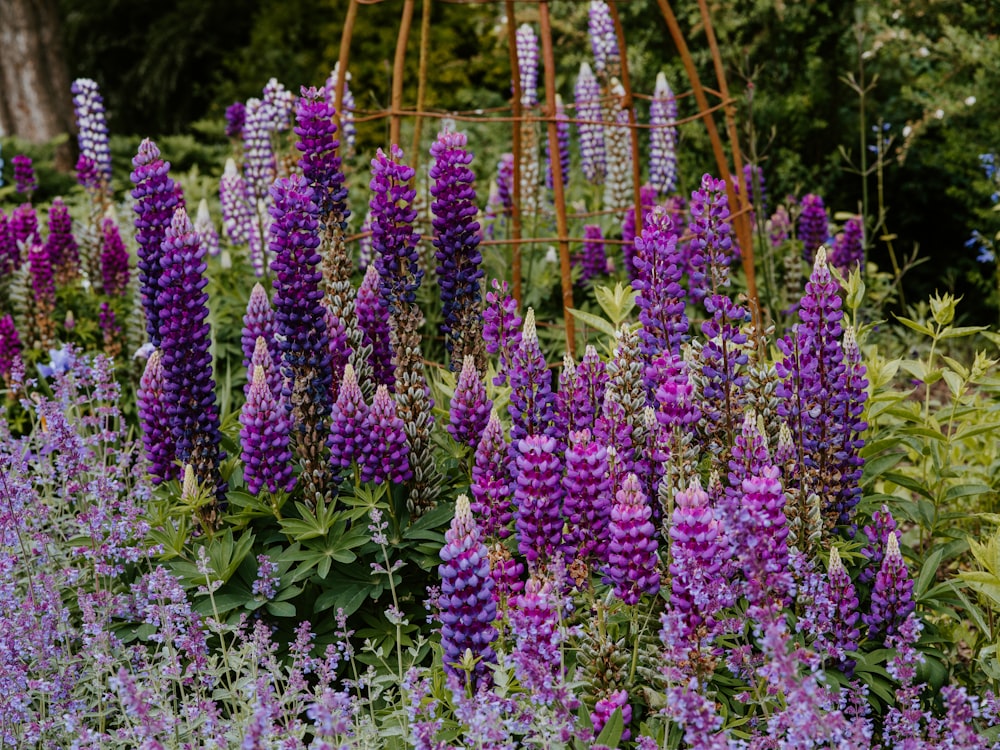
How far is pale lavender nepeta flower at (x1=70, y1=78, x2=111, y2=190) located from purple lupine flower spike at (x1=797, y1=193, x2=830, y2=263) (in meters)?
3.81

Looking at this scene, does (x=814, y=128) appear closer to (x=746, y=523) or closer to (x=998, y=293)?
(x=998, y=293)

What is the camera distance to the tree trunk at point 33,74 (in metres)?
10.4

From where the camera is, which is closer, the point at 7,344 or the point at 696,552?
the point at 696,552

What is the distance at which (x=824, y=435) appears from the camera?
9.20 feet

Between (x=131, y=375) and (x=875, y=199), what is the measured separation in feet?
20.2

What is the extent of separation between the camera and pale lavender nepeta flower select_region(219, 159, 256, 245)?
18.7 feet

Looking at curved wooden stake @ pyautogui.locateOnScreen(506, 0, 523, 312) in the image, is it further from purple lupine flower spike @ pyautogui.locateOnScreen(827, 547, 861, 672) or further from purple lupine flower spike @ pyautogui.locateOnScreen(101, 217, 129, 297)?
purple lupine flower spike @ pyautogui.locateOnScreen(101, 217, 129, 297)

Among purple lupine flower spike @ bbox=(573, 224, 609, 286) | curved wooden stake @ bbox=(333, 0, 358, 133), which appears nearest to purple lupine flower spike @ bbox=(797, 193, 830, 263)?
purple lupine flower spike @ bbox=(573, 224, 609, 286)

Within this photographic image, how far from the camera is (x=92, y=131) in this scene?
6.30 m

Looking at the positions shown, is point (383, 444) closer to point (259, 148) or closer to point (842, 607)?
point (842, 607)

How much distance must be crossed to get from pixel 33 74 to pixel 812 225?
8077mm

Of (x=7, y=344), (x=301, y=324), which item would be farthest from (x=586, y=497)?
(x=7, y=344)

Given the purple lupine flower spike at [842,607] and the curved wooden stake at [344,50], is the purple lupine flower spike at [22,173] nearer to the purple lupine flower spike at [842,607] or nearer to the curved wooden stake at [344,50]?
the curved wooden stake at [344,50]

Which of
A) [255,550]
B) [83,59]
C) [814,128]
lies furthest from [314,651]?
[83,59]
